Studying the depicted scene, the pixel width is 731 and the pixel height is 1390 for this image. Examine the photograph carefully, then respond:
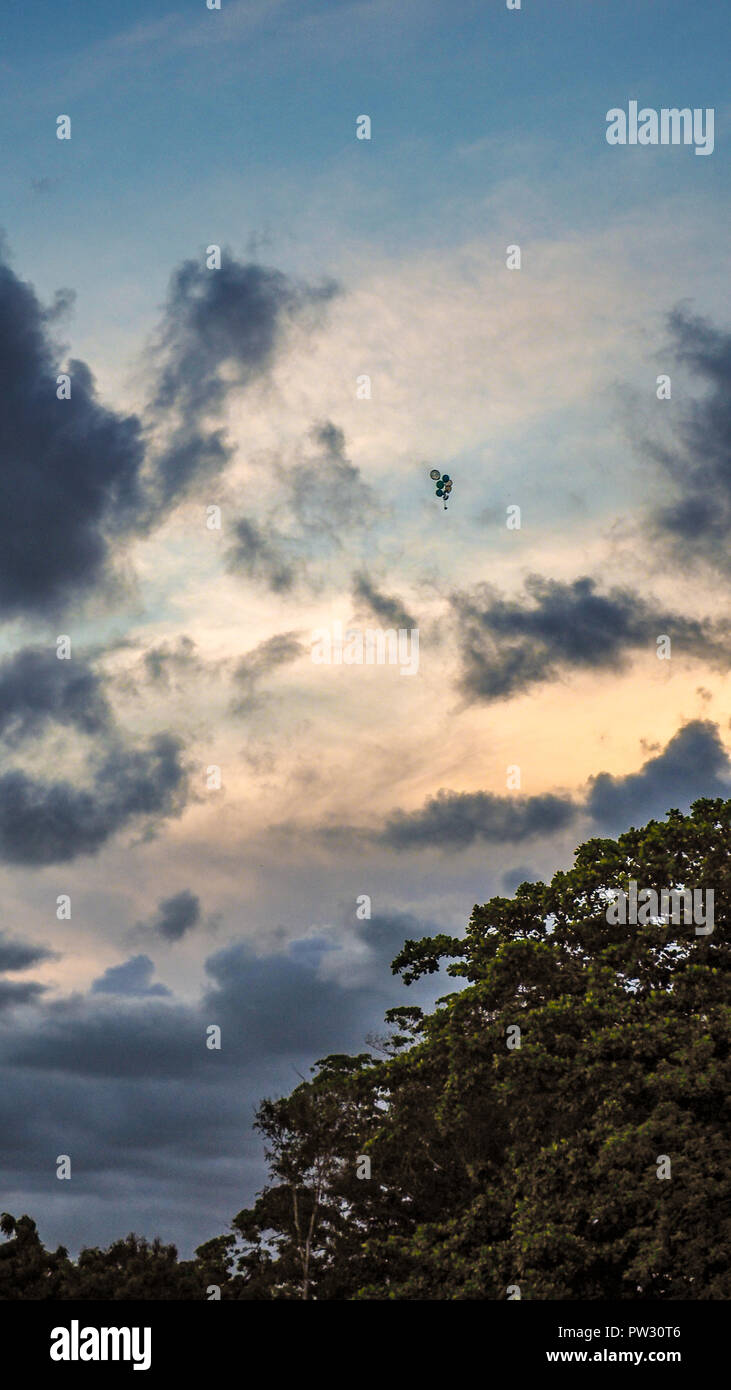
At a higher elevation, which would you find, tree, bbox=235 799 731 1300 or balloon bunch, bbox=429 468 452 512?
balloon bunch, bbox=429 468 452 512

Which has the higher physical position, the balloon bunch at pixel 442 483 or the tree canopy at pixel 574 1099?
the balloon bunch at pixel 442 483

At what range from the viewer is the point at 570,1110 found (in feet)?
88.7

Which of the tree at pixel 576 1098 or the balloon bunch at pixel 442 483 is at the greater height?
the balloon bunch at pixel 442 483

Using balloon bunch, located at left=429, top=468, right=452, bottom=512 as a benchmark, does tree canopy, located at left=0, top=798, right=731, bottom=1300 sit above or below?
below
